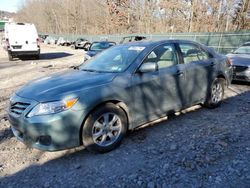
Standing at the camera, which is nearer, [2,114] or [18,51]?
[2,114]

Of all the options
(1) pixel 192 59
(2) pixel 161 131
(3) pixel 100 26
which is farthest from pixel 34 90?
(3) pixel 100 26

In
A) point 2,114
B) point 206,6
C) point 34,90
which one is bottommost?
point 2,114

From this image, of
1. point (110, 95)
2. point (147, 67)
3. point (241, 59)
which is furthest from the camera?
point (241, 59)

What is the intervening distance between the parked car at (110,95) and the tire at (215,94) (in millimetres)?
171

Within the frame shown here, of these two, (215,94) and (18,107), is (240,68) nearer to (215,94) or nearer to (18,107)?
(215,94)

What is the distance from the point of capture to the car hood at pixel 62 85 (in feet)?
11.7

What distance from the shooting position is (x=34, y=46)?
57.0 feet

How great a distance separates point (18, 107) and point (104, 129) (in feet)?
4.05

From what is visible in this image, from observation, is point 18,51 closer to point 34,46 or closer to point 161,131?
point 34,46

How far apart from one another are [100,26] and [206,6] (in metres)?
25.1

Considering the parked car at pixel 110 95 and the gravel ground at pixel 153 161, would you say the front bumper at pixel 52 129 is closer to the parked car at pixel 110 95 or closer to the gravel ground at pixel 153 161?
the parked car at pixel 110 95

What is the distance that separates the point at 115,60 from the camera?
14.9ft

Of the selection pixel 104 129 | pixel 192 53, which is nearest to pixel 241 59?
pixel 192 53

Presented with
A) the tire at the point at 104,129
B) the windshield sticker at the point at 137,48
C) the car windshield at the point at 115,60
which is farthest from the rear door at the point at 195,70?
the tire at the point at 104,129
